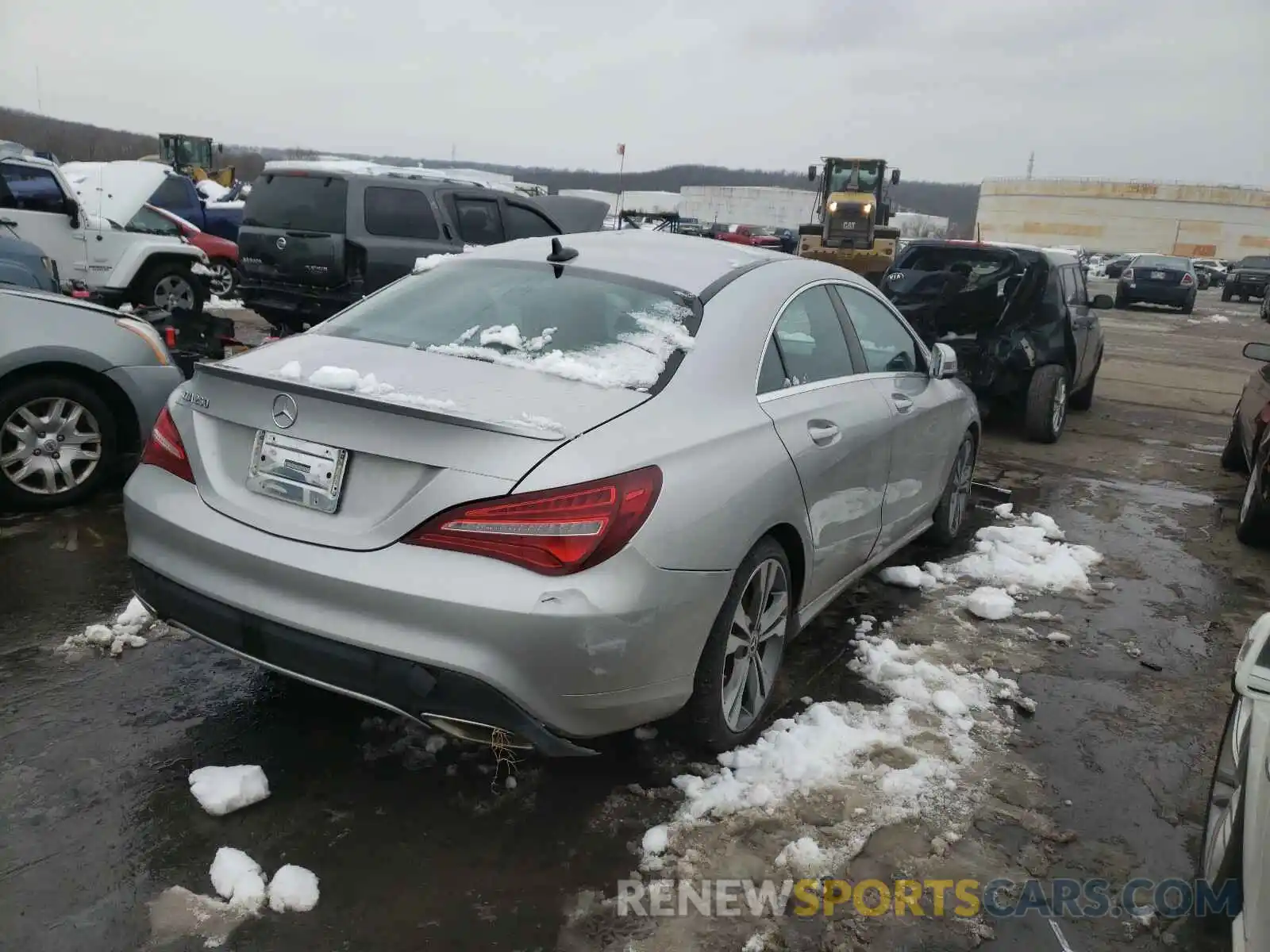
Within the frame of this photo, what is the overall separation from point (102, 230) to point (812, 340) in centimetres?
991

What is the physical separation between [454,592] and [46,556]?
10.4ft

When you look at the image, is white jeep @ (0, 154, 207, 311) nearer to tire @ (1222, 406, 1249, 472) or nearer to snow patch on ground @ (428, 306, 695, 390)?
snow patch on ground @ (428, 306, 695, 390)

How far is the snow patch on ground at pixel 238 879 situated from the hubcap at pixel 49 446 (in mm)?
3350

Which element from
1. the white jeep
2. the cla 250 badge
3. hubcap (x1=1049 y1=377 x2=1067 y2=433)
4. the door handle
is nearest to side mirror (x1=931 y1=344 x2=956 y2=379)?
the door handle

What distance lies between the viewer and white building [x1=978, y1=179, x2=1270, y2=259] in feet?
284

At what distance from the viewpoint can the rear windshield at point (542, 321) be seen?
2.93 m

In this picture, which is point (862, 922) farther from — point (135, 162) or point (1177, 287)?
point (1177, 287)

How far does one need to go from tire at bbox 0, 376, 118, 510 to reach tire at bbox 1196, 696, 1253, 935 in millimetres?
5289

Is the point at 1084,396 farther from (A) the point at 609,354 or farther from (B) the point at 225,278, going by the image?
(B) the point at 225,278

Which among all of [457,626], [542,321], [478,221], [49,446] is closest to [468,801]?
[457,626]

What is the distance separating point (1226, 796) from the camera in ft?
7.96

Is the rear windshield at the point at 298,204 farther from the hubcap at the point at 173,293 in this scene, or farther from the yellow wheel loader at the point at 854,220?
the yellow wheel loader at the point at 854,220

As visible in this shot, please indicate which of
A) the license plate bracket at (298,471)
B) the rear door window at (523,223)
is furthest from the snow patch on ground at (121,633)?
the rear door window at (523,223)

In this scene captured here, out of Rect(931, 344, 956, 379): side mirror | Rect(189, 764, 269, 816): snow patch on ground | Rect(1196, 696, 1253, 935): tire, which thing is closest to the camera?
Rect(1196, 696, 1253, 935): tire
